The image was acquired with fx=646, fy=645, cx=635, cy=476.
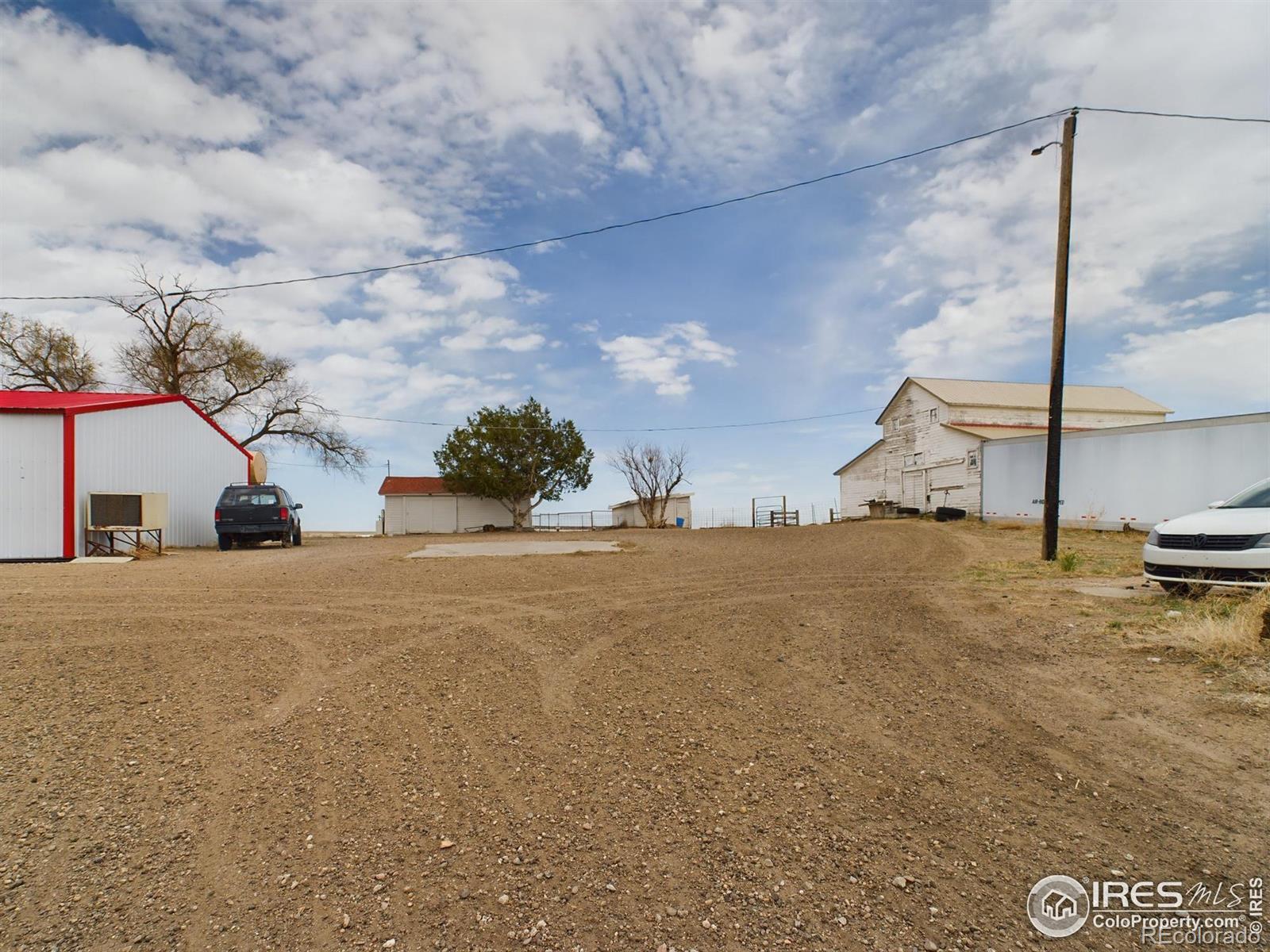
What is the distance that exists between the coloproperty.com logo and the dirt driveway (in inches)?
2.8

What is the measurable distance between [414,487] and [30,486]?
88.1 feet

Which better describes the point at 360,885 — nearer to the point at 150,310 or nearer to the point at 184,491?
the point at 184,491

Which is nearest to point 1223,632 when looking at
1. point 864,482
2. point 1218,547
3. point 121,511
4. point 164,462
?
point 1218,547

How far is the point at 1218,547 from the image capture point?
7.10 m

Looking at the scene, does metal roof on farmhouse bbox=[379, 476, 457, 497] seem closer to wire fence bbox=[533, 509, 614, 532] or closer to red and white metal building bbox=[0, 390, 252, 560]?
wire fence bbox=[533, 509, 614, 532]

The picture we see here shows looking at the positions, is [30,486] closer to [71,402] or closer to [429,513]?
[71,402]

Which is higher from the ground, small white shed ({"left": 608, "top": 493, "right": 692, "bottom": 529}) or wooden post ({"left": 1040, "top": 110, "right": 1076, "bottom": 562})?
wooden post ({"left": 1040, "top": 110, "right": 1076, "bottom": 562})

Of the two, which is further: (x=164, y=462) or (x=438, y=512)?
(x=438, y=512)

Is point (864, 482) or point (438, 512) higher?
point (864, 482)

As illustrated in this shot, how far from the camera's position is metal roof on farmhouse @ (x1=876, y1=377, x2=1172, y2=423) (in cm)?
3194

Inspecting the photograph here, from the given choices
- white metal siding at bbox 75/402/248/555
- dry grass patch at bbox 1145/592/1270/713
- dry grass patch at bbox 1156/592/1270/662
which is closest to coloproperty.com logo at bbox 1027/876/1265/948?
dry grass patch at bbox 1145/592/1270/713

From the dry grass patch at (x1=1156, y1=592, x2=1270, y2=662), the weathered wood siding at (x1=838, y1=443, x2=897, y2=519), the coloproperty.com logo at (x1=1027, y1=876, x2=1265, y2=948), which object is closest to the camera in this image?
the coloproperty.com logo at (x1=1027, y1=876, x2=1265, y2=948)

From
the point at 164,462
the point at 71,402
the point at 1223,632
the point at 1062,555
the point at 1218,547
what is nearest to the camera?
the point at 1223,632

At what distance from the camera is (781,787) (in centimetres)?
327
